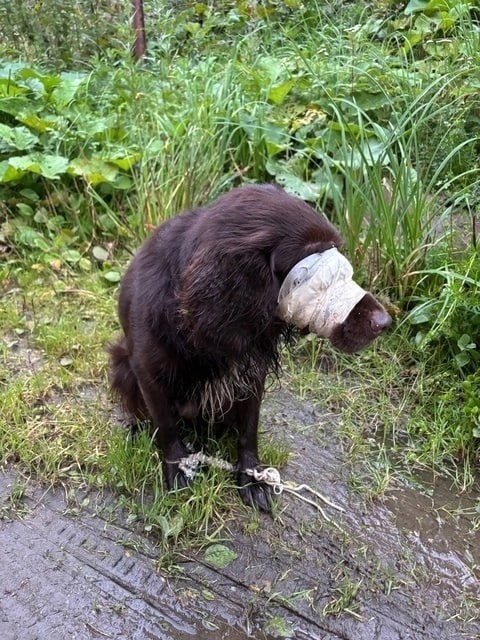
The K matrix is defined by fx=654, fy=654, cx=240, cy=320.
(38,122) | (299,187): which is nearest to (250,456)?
(299,187)

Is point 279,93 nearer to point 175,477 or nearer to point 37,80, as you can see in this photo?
point 37,80

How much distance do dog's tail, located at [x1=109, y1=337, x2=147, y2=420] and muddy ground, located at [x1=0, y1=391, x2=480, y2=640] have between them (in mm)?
336

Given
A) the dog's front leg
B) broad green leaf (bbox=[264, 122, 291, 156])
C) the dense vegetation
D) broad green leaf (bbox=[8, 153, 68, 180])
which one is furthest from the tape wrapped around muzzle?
broad green leaf (bbox=[8, 153, 68, 180])

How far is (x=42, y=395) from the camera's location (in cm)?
276

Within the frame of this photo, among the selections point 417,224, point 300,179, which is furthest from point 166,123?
point 417,224

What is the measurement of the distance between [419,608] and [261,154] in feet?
8.25

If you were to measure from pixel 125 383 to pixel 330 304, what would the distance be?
3.30 ft

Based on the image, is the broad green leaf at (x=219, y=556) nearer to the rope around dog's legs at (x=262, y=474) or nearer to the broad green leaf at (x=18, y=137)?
the rope around dog's legs at (x=262, y=474)

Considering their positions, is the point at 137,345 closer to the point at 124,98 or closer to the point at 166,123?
the point at 166,123

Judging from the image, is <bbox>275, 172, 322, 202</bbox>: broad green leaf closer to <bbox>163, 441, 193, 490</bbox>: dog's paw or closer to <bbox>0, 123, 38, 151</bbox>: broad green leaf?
<bbox>0, 123, 38, 151</bbox>: broad green leaf

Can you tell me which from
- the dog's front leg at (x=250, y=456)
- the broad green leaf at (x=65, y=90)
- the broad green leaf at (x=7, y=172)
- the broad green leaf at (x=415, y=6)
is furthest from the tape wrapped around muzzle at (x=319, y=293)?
the broad green leaf at (x=415, y=6)

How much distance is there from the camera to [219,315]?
1.72 m

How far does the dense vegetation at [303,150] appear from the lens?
294 centimetres

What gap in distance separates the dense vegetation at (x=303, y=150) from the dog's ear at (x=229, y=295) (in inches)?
47.7
